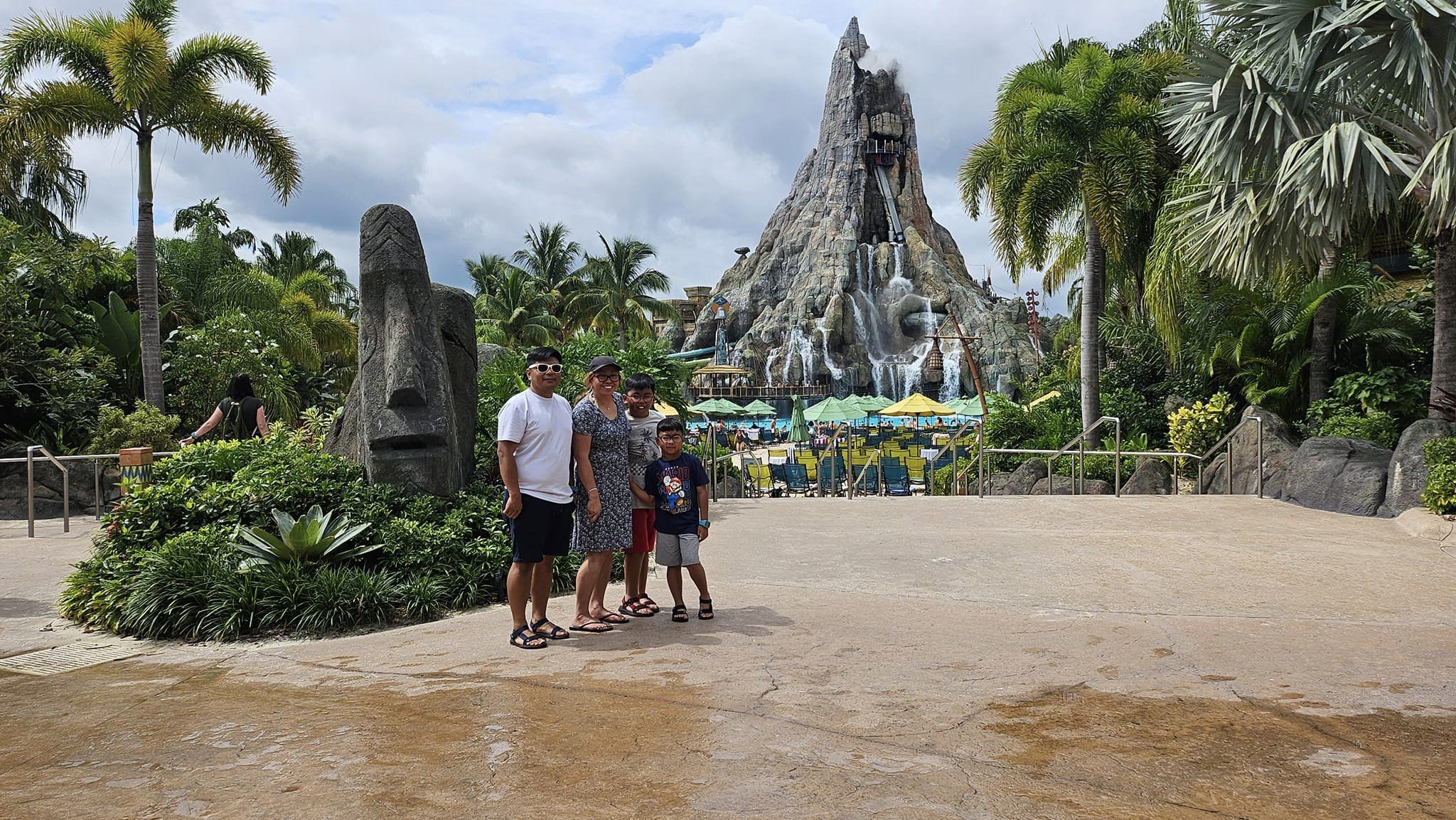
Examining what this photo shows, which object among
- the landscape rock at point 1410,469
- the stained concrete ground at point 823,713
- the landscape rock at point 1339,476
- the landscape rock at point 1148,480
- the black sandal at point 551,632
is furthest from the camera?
the landscape rock at point 1148,480

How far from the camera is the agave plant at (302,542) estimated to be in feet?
20.0

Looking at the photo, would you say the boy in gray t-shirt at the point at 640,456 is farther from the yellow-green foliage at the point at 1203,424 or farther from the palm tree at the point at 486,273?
the palm tree at the point at 486,273

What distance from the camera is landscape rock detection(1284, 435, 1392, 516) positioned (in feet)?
34.2

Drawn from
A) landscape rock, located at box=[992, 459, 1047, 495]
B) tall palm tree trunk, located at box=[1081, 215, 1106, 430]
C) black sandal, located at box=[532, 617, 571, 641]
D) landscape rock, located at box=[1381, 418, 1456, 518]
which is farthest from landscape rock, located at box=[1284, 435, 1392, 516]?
black sandal, located at box=[532, 617, 571, 641]

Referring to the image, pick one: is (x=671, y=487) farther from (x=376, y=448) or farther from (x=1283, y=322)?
(x=1283, y=322)

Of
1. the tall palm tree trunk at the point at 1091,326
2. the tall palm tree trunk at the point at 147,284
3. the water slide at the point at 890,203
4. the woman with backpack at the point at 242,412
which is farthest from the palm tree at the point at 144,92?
the water slide at the point at 890,203

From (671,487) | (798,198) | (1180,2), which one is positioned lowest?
(671,487)

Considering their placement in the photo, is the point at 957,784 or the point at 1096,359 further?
the point at 1096,359

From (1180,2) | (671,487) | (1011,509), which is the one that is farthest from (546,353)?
(1180,2)

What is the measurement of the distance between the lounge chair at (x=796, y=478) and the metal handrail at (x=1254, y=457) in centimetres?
721

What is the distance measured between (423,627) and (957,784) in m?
3.68

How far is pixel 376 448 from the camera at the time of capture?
22.9 feet

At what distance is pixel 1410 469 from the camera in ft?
32.6

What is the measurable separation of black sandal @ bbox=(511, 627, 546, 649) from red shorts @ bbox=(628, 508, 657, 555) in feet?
2.54
